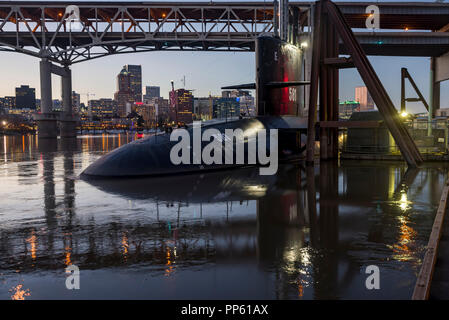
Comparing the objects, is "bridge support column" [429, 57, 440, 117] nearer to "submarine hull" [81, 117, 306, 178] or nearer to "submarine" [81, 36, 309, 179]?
"submarine" [81, 36, 309, 179]

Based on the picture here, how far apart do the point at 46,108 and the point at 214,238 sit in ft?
202

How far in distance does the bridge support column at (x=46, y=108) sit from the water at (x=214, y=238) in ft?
170

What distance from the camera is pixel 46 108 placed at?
6172cm

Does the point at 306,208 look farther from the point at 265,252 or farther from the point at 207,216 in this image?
the point at 265,252

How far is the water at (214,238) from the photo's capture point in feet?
17.9

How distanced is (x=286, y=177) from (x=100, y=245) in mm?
10734

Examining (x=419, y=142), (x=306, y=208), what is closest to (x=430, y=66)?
(x=419, y=142)

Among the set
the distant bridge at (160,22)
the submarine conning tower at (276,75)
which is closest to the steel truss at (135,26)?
the distant bridge at (160,22)

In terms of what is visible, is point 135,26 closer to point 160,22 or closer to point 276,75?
point 160,22

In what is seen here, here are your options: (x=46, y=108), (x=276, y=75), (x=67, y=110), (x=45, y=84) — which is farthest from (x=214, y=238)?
(x=67, y=110)

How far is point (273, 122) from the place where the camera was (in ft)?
72.8

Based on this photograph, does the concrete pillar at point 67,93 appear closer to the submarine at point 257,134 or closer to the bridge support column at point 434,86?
the submarine at point 257,134

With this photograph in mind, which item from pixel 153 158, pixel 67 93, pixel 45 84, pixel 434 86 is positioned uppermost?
pixel 45 84

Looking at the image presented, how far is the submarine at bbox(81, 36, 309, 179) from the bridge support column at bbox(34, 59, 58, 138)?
48.3 m
